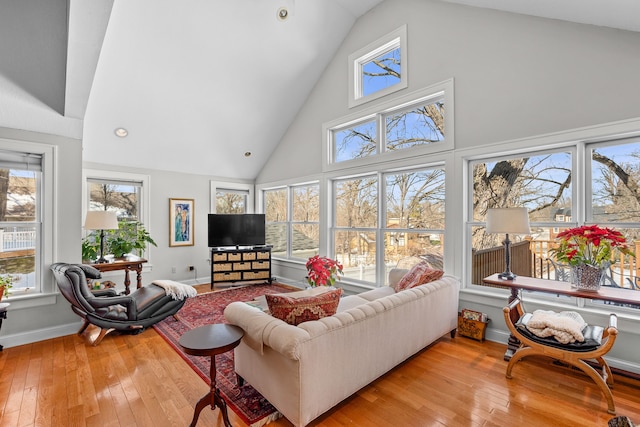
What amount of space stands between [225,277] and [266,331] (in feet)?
12.9

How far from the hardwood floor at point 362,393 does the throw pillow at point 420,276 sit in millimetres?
669

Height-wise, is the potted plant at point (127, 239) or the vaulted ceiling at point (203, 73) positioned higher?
the vaulted ceiling at point (203, 73)

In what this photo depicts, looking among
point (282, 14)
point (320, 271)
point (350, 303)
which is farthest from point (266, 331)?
point (282, 14)

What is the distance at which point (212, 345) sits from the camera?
1782 millimetres

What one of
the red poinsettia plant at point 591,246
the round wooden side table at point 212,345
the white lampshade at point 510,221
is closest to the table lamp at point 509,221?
the white lampshade at point 510,221

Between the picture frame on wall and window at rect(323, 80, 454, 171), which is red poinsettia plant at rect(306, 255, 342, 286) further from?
the picture frame on wall

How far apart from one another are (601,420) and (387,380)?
54.5 inches

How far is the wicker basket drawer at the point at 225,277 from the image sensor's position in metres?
5.44

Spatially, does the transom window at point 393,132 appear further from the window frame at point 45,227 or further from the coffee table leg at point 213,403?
the window frame at point 45,227

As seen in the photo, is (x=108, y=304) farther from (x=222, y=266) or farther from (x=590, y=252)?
(x=590, y=252)

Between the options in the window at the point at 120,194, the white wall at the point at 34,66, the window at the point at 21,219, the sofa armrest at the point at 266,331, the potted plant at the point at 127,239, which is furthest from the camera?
the window at the point at 120,194

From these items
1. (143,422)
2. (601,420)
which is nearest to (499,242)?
(601,420)

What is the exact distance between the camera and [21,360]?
2.78m

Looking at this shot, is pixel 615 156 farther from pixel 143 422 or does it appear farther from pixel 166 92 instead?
pixel 166 92
